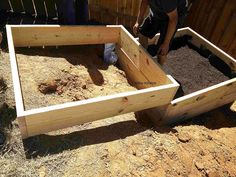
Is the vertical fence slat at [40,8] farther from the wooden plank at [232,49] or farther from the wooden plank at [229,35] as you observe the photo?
the wooden plank at [232,49]

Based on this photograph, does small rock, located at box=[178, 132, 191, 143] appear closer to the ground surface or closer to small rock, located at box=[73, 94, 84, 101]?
the ground surface

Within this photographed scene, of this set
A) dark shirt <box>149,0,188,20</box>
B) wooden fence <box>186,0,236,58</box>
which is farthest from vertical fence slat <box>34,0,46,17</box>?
wooden fence <box>186,0,236,58</box>

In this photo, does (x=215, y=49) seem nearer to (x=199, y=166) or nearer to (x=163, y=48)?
(x=163, y=48)

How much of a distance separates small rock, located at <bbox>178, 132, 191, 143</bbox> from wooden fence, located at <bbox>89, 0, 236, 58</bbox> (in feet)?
8.44

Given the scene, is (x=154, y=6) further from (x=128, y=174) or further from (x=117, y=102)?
(x=128, y=174)

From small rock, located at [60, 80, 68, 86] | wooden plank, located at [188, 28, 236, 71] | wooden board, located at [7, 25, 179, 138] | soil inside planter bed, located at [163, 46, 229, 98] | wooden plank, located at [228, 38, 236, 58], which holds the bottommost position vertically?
wooden plank, located at [228, 38, 236, 58]

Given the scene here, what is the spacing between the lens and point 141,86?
13.2 ft

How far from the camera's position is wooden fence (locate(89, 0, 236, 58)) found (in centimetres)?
494

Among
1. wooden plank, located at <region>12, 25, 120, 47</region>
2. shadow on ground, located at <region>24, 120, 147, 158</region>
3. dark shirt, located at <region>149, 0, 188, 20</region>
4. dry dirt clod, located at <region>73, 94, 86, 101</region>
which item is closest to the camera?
shadow on ground, located at <region>24, 120, 147, 158</region>

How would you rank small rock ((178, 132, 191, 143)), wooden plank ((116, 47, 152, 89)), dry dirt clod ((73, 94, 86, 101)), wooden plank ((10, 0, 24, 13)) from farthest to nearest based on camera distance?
1. wooden plank ((10, 0, 24, 13))
2. wooden plank ((116, 47, 152, 89))
3. dry dirt clod ((73, 94, 86, 101))
4. small rock ((178, 132, 191, 143))

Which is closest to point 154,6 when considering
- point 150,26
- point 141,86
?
point 150,26

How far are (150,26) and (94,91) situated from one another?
119 cm

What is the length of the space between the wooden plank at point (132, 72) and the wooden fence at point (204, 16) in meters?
1.57

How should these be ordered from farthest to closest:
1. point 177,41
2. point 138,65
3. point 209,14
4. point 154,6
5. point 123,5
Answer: point 123,5, point 209,14, point 177,41, point 138,65, point 154,6
